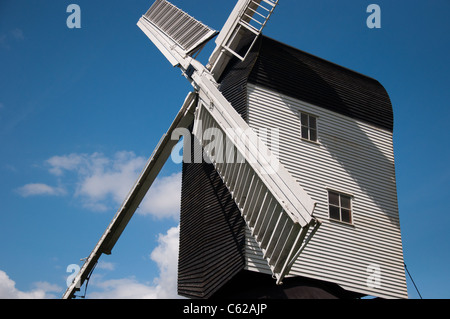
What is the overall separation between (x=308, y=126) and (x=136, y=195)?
802 centimetres

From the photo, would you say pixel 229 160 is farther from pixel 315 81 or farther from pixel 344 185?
pixel 315 81

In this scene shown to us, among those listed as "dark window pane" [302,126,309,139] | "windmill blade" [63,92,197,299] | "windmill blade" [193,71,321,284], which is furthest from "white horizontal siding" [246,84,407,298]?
→ "windmill blade" [63,92,197,299]

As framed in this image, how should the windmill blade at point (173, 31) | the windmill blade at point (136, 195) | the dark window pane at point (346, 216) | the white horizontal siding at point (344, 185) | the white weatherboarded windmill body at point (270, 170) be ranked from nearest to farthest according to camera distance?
the white weatherboarded windmill body at point (270, 170)
the white horizontal siding at point (344, 185)
the dark window pane at point (346, 216)
the windmill blade at point (136, 195)
the windmill blade at point (173, 31)

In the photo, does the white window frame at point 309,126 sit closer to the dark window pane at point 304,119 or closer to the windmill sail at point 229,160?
the dark window pane at point 304,119

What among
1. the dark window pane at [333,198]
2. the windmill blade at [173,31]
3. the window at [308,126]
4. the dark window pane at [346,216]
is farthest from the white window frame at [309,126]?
the windmill blade at [173,31]

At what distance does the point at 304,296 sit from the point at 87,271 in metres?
11.1

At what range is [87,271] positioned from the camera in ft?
65.9

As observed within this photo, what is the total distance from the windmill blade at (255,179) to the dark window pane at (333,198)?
3519mm

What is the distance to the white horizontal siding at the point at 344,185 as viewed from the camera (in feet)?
49.9

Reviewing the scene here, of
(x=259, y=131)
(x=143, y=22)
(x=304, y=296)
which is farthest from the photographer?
(x=143, y=22)

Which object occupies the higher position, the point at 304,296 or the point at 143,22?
the point at 143,22
